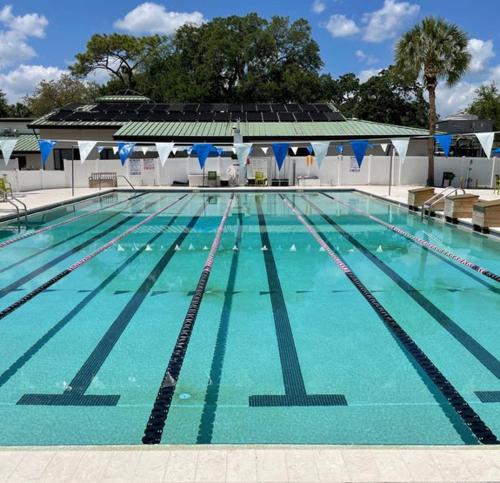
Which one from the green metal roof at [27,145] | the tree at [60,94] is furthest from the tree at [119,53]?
the green metal roof at [27,145]

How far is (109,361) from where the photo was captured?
4602 millimetres

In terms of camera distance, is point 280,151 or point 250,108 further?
point 250,108

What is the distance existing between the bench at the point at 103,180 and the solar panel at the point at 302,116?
37.9 feet

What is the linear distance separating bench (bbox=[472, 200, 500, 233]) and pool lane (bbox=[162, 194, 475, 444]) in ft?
16.8

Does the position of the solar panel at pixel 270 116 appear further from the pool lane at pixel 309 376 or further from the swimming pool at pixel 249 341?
the pool lane at pixel 309 376

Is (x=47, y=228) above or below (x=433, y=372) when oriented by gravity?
above

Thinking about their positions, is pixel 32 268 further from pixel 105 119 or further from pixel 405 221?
pixel 105 119

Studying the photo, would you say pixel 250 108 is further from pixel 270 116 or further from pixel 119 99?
pixel 119 99

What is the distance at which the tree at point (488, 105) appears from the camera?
41.8m

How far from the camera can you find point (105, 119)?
28016 millimetres

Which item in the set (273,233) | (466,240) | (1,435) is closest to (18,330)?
(1,435)

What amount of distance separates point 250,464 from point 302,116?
28.8 meters

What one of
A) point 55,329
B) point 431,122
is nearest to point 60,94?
point 431,122

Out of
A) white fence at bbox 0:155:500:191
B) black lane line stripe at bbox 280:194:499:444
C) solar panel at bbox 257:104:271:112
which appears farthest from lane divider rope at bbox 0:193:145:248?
solar panel at bbox 257:104:271:112
